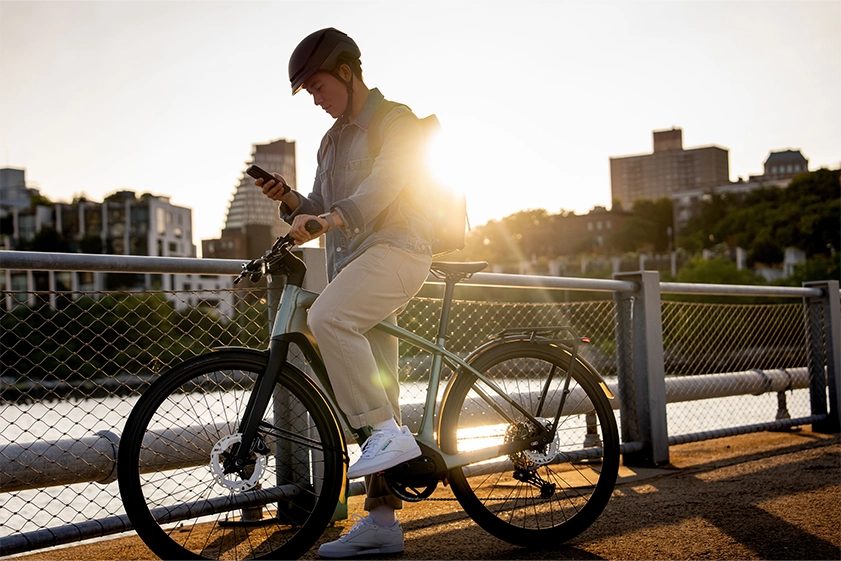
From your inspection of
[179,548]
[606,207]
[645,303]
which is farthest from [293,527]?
[606,207]

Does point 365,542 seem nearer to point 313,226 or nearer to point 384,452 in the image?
point 384,452

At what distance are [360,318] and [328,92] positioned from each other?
2.81 feet

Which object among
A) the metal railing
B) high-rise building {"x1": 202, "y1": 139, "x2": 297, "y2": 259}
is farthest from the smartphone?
high-rise building {"x1": 202, "y1": 139, "x2": 297, "y2": 259}

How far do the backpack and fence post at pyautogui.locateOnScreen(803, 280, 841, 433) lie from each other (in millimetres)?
4536

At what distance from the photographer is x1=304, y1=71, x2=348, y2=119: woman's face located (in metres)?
3.15

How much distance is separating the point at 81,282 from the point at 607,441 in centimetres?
11156

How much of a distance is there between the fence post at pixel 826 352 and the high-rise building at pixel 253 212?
109 metres

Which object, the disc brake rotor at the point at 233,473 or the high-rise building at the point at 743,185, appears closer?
the disc brake rotor at the point at 233,473

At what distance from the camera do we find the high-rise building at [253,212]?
11850cm

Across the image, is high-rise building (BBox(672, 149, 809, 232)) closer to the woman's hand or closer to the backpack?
the backpack

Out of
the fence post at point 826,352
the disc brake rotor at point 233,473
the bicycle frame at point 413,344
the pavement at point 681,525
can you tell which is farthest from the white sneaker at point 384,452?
the fence post at point 826,352

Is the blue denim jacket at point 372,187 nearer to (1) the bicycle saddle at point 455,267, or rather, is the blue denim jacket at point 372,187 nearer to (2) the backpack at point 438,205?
(2) the backpack at point 438,205

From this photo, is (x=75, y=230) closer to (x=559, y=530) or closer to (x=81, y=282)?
(x=81, y=282)

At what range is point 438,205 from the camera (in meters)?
3.26
